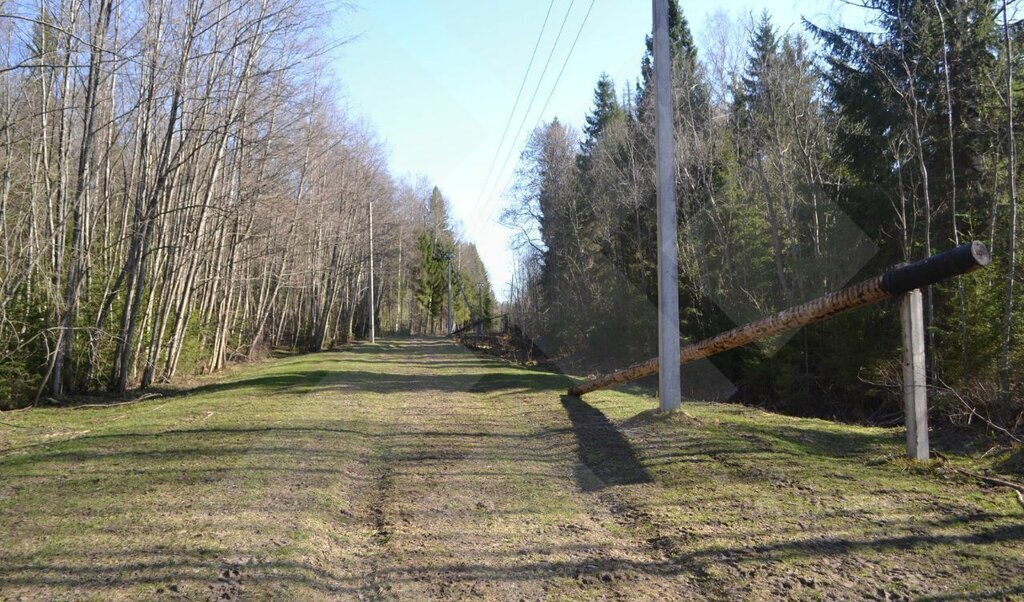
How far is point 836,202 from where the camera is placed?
58.9 ft

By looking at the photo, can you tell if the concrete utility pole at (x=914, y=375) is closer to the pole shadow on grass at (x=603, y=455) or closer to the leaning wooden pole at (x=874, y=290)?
the leaning wooden pole at (x=874, y=290)

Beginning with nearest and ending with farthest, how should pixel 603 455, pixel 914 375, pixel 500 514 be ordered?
pixel 500 514
pixel 914 375
pixel 603 455

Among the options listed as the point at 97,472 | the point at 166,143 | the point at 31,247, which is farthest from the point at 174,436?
the point at 166,143

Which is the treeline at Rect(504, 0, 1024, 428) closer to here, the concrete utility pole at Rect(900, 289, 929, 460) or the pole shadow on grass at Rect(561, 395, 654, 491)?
the concrete utility pole at Rect(900, 289, 929, 460)

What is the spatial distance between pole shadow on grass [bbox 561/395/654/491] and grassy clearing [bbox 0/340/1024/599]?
39 mm

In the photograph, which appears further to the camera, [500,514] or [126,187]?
[126,187]

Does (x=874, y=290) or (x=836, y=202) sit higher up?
(x=836, y=202)

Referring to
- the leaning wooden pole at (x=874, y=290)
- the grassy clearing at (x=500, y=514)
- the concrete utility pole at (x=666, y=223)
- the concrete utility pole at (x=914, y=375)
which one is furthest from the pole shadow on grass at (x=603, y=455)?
the concrete utility pole at (x=914, y=375)

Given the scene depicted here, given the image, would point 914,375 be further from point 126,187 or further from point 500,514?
point 126,187

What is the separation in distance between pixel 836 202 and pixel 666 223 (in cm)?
1120

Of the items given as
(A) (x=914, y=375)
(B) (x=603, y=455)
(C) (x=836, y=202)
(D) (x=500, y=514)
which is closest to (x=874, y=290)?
(A) (x=914, y=375)

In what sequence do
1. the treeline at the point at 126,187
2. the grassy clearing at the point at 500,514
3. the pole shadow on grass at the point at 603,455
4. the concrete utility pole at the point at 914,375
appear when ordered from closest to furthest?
the grassy clearing at the point at 500,514
the concrete utility pole at the point at 914,375
the pole shadow on grass at the point at 603,455
the treeline at the point at 126,187

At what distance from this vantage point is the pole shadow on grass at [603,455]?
634 centimetres

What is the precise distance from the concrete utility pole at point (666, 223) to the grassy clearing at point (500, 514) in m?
0.60
